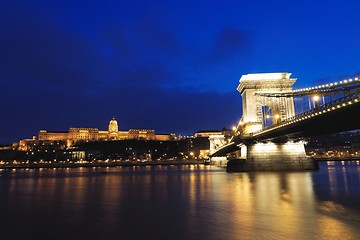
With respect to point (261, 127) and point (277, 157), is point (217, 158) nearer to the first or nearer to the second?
point (261, 127)

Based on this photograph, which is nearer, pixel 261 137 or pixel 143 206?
pixel 143 206

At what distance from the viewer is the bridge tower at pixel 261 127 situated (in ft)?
135

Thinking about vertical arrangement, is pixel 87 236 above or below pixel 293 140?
below

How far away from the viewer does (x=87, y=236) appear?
9.68m

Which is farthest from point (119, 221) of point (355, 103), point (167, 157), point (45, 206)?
point (167, 157)

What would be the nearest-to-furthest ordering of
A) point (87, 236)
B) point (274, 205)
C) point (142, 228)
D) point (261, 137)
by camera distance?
point (87, 236), point (142, 228), point (274, 205), point (261, 137)

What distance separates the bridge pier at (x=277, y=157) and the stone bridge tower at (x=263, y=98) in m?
→ 3.63

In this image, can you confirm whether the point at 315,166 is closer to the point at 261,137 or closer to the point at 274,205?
the point at 261,137

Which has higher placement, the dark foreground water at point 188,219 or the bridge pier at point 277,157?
the bridge pier at point 277,157

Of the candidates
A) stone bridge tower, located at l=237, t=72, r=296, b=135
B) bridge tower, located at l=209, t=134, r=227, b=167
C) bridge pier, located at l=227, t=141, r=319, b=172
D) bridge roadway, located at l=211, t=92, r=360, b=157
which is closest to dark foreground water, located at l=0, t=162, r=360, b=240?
bridge roadway, located at l=211, t=92, r=360, b=157

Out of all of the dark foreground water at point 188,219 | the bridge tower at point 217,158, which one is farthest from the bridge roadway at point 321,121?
the bridge tower at point 217,158

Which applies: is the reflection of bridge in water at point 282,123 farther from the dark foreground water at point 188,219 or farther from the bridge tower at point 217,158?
the bridge tower at point 217,158

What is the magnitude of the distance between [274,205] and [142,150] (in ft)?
493

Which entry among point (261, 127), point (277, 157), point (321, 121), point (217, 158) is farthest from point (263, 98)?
point (217, 158)
